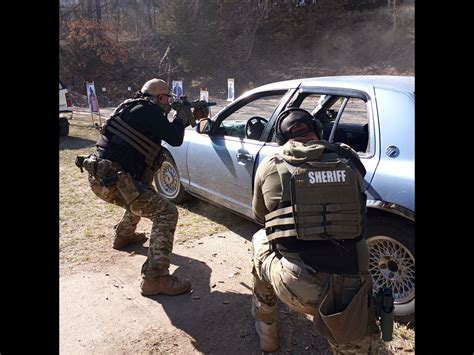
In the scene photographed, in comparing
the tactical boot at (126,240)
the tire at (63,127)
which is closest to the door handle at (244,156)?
the tactical boot at (126,240)

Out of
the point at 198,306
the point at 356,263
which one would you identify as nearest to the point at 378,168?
the point at 356,263

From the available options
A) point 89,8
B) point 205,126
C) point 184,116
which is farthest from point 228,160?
point 89,8

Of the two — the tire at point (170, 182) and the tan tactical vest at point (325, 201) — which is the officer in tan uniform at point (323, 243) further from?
the tire at point (170, 182)

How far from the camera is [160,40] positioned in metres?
28.4

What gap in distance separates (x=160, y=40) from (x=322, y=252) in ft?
93.2

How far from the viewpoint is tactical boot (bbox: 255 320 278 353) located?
2762mm

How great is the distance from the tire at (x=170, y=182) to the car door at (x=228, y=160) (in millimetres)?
479

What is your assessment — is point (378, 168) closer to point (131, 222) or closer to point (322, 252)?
point (322, 252)

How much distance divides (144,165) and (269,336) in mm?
1743

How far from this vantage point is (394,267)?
2.97 meters

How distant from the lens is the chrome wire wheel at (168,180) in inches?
211

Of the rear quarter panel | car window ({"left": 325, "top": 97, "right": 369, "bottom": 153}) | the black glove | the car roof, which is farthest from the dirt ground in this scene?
the car roof

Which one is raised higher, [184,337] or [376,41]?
[376,41]
